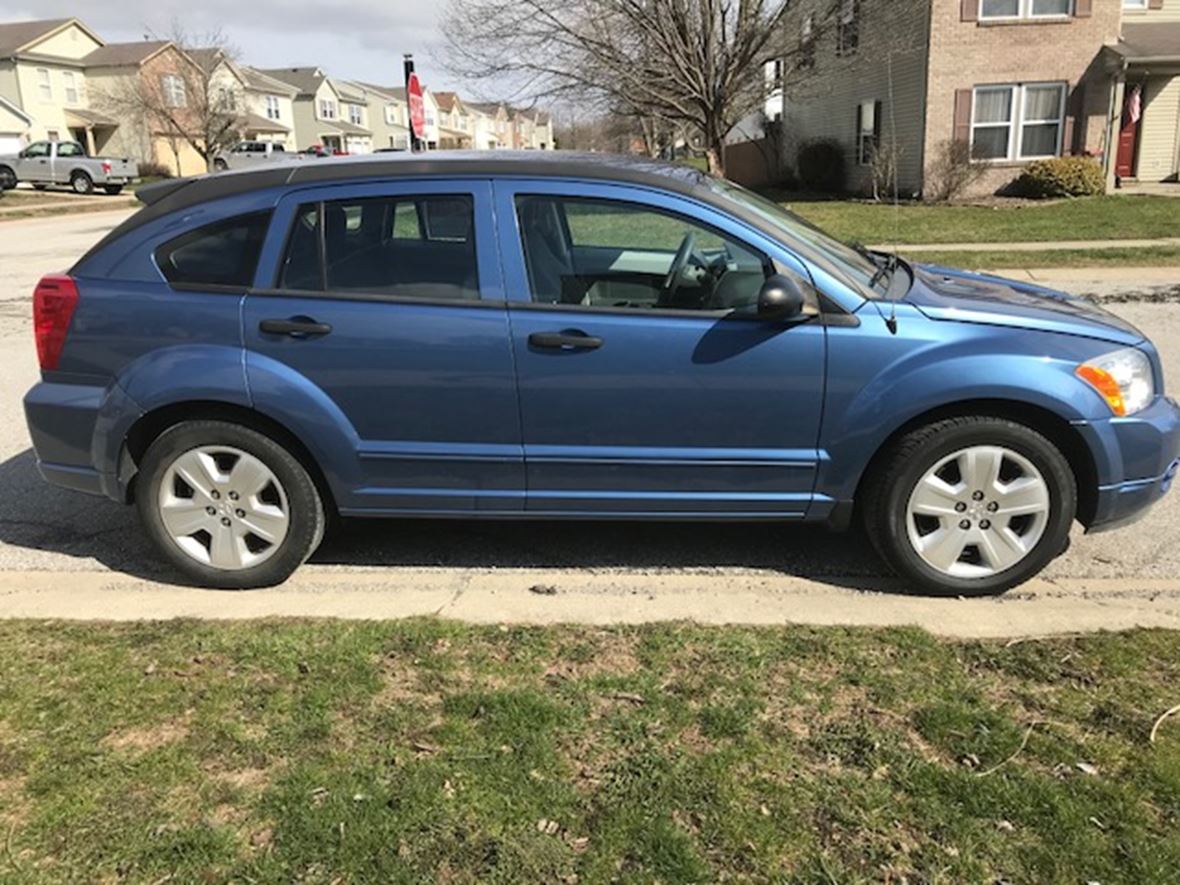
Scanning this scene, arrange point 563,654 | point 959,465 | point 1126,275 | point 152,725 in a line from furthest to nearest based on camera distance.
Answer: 1. point 1126,275
2. point 959,465
3. point 563,654
4. point 152,725

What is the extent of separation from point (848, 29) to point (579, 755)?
72.4ft

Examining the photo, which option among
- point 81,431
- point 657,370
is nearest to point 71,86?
point 81,431

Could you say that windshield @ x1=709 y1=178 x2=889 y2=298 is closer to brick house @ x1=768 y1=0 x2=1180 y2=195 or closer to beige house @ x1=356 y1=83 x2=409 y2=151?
brick house @ x1=768 y1=0 x2=1180 y2=195

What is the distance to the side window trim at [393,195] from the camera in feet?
12.6

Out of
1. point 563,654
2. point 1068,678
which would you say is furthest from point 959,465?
point 563,654

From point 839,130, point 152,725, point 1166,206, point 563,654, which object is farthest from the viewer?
point 839,130

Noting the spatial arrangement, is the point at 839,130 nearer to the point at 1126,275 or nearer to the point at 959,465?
the point at 1126,275

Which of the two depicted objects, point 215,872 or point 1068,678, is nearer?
point 215,872

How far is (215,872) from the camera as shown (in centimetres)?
245

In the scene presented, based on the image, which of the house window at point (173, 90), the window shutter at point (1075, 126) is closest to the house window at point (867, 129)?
the window shutter at point (1075, 126)

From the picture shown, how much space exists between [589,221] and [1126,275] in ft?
33.6

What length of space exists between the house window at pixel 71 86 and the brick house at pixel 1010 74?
4546 centimetres

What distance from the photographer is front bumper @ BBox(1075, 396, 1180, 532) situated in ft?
12.2

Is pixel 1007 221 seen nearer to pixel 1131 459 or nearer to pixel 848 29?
pixel 848 29
